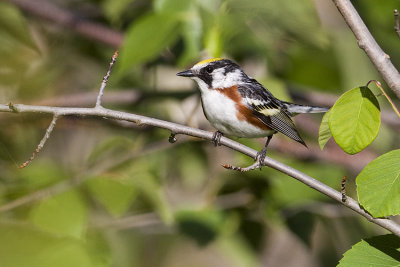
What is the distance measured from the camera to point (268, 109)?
3.57 m

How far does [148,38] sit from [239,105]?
849mm

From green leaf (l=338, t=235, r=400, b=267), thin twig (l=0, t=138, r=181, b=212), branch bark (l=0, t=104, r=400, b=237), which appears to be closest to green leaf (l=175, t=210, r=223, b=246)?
thin twig (l=0, t=138, r=181, b=212)

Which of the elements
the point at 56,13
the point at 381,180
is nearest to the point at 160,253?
the point at 56,13

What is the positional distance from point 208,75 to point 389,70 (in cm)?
158

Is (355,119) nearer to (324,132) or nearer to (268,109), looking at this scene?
(324,132)

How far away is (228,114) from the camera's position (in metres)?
3.38

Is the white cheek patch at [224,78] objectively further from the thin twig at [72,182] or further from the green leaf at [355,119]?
the green leaf at [355,119]

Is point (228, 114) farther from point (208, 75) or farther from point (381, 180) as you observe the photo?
point (381, 180)

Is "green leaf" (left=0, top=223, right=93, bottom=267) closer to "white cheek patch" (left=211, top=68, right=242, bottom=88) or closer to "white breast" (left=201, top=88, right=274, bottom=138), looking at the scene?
"white breast" (left=201, top=88, right=274, bottom=138)

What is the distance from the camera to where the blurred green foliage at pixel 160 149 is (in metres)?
3.85

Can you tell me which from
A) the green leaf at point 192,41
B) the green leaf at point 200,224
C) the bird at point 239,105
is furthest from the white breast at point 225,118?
the green leaf at point 200,224

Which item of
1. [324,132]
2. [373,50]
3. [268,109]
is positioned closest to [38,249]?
[268,109]

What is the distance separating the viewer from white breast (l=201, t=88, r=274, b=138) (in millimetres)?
3334

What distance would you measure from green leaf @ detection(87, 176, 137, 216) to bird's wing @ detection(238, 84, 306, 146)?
1.04 metres
